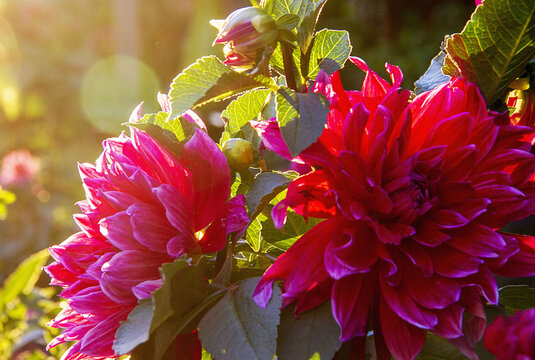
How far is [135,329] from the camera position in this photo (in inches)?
12.1

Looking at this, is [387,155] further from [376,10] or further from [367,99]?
[376,10]

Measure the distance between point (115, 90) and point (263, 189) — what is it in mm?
3837

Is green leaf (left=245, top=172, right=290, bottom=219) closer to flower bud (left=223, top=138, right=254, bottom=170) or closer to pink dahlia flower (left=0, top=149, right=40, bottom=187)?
flower bud (left=223, top=138, right=254, bottom=170)

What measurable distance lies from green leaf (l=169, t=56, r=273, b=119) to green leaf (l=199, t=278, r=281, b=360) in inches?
5.0

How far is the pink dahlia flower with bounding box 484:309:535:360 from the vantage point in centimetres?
23

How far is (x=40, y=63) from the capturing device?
4180 mm

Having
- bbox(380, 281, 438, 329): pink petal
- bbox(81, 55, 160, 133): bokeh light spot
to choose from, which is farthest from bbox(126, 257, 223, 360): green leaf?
bbox(81, 55, 160, 133): bokeh light spot

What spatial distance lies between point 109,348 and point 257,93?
223 mm

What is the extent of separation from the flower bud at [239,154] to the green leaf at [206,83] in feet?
0.13

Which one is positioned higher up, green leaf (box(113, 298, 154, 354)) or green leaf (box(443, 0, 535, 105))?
green leaf (box(443, 0, 535, 105))

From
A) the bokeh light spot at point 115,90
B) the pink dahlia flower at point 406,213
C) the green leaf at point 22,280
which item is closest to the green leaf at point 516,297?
the pink dahlia flower at point 406,213

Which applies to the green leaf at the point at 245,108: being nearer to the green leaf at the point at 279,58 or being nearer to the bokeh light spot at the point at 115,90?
the green leaf at the point at 279,58

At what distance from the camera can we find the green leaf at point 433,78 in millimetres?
441

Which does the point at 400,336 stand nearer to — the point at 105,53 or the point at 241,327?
the point at 241,327
